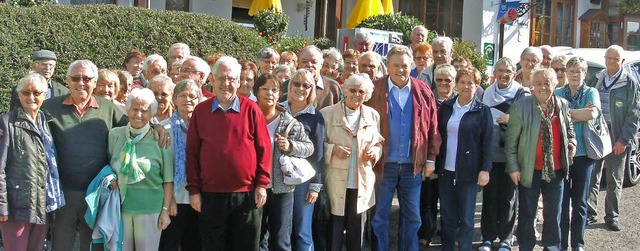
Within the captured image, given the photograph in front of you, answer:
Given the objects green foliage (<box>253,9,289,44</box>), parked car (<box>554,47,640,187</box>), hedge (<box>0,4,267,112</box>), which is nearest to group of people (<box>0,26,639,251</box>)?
hedge (<box>0,4,267,112</box>)

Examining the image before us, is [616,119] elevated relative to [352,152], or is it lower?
elevated

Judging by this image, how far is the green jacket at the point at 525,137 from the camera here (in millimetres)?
6047

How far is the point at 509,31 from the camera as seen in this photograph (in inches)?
741

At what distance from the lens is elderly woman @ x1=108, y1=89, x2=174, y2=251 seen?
16.2 ft

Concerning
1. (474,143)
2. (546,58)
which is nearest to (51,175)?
(474,143)

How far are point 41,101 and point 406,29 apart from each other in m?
9.29

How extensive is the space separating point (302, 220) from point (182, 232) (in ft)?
3.16

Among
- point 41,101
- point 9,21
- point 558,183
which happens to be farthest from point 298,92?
point 9,21

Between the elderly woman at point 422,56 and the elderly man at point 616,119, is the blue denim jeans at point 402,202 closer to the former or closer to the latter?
the elderly woman at point 422,56

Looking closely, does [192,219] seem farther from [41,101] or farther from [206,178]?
[41,101]

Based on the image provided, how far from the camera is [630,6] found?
66.5 ft

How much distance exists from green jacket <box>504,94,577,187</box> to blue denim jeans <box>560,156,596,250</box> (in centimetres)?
43

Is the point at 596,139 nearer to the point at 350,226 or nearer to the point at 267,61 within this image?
the point at 350,226

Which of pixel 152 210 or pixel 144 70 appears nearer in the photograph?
pixel 152 210
